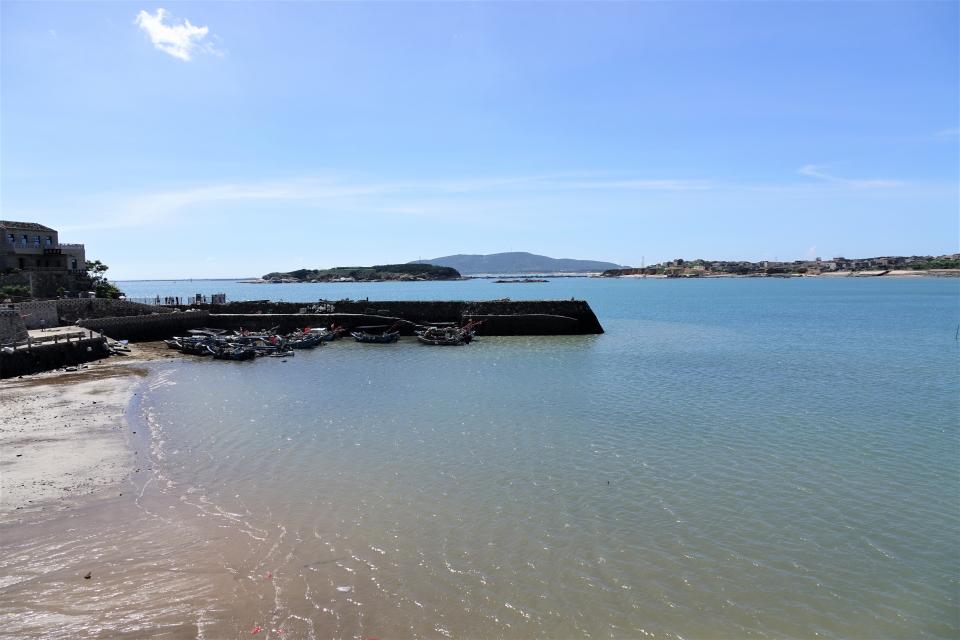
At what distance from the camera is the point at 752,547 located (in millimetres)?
11344

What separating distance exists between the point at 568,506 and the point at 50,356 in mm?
30102

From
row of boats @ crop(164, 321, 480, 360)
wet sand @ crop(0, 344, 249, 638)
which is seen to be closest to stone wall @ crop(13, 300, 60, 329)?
row of boats @ crop(164, 321, 480, 360)

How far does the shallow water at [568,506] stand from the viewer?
9391mm

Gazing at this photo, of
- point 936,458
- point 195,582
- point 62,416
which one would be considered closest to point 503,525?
point 195,582

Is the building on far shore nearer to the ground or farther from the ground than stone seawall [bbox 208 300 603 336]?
farther from the ground

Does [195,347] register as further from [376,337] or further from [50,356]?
[376,337]

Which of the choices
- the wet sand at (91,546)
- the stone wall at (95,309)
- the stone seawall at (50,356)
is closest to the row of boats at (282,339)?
the stone wall at (95,309)

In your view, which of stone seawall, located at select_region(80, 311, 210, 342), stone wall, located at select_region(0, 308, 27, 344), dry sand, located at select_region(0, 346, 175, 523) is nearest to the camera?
dry sand, located at select_region(0, 346, 175, 523)

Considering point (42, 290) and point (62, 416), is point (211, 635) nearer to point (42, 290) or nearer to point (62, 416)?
point (62, 416)

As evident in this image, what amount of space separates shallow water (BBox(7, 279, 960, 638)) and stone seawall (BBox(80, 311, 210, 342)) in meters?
18.1

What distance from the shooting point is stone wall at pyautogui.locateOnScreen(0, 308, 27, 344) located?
103 feet

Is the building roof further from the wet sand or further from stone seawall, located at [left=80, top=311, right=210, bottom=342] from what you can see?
the wet sand

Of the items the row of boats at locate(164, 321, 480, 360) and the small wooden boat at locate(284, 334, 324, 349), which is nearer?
the row of boats at locate(164, 321, 480, 360)

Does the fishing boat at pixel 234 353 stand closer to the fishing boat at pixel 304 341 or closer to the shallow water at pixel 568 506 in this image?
the fishing boat at pixel 304 341
